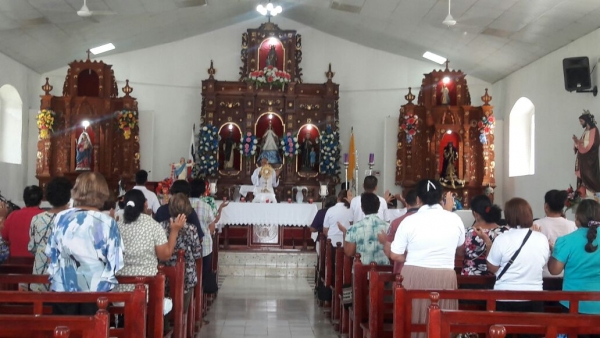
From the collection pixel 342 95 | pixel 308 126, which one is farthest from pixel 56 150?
pixel 342 95

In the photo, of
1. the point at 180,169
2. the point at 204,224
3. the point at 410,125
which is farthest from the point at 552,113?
the point at 204,224

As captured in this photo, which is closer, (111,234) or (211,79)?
(111,234)

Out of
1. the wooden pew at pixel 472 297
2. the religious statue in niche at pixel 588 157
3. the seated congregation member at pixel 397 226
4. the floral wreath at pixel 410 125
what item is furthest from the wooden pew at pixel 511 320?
the floral wreath at pixel 410 125

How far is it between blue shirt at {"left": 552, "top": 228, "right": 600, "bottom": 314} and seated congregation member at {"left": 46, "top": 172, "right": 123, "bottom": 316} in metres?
2.99

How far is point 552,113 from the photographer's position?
12938mm

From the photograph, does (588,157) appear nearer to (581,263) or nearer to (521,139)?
(521,139)

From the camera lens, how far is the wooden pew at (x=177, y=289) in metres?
5.33

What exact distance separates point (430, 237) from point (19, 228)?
3.61 metres

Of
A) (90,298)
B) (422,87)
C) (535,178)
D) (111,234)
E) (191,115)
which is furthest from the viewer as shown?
(191,115)

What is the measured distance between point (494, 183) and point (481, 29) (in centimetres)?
398

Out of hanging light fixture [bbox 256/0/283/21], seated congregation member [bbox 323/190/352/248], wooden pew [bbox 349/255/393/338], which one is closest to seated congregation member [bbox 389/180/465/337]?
wooden pew [bbox 349/255/393/338]

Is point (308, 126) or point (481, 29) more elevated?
point (481, 29)

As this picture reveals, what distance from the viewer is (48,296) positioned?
365 centimetres

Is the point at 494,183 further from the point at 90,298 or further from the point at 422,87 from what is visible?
the point at 90,298
